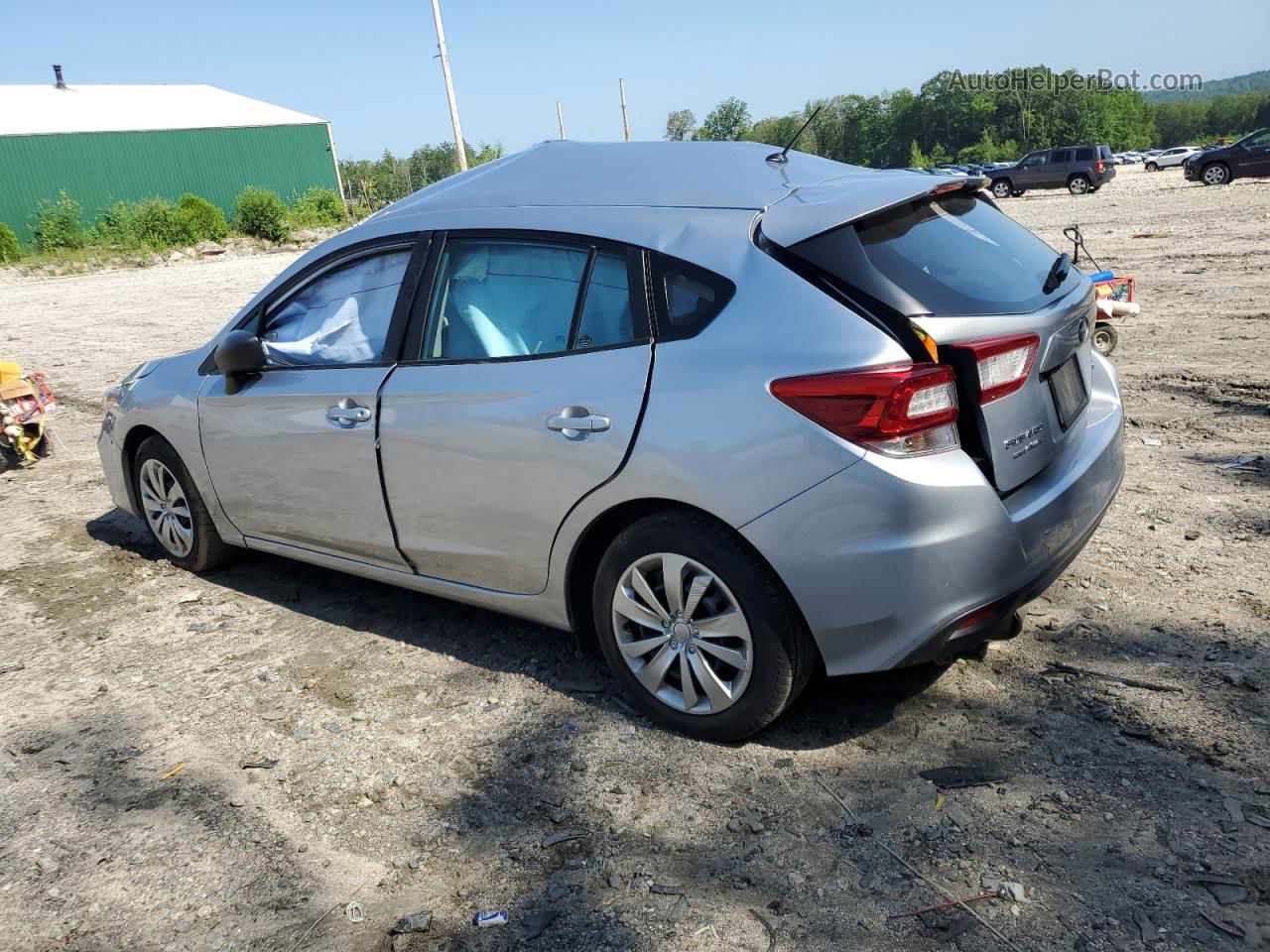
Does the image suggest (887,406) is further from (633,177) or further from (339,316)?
(339,316)

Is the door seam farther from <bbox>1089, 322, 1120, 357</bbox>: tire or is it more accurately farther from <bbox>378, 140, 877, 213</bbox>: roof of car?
<bbox>1089, 322, 1120, 357</bbox>: tire

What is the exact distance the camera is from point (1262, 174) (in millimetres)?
28109

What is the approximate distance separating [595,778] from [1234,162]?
103ft

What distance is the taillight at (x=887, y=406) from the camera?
110 inches

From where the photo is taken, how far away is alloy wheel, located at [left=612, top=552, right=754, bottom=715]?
3.13 metres

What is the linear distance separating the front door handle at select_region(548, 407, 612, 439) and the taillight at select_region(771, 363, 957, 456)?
660mm

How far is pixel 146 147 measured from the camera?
159 feet

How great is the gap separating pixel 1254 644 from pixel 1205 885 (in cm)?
140

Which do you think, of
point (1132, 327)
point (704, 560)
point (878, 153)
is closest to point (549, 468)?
point (704, 560)

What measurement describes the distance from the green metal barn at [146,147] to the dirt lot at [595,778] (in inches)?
1867

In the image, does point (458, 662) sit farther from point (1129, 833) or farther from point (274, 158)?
point (274, 158)

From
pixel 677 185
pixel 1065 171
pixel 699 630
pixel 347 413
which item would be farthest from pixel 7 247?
pixel 699 630

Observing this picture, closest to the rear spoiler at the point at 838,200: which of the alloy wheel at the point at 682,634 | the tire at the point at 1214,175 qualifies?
the alloy wheel at the point at 682,634

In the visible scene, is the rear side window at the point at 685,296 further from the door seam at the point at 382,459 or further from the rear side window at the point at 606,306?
the door seam at the point at 382,459
